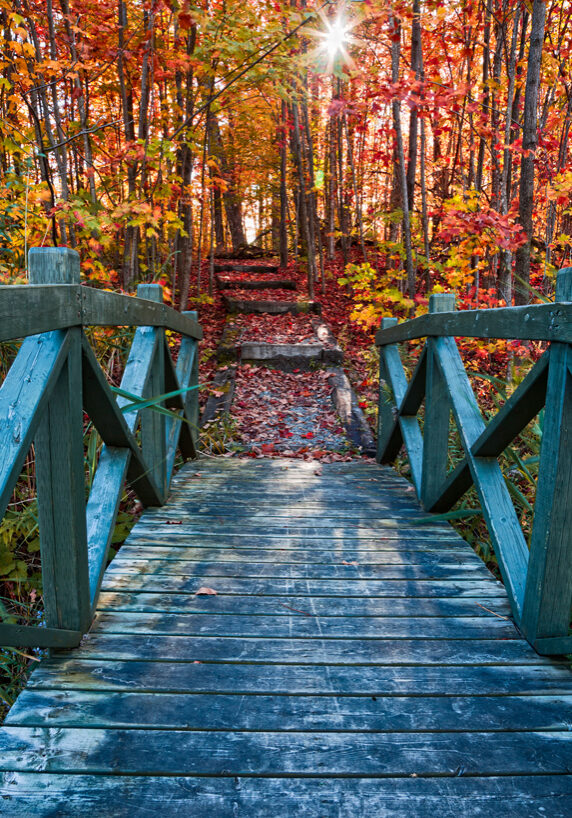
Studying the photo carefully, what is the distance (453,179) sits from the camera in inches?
488

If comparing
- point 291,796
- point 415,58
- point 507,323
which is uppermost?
point 415,58

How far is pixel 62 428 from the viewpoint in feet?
6.37

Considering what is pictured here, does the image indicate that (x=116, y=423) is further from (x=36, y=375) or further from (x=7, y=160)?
(x=7, y=160)

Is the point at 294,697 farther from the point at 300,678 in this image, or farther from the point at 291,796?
the point at 291,796

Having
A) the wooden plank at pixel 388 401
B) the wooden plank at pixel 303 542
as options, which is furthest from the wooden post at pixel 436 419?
the wooden plank at pixel 388 401

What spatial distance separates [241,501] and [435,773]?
2331 millimetres

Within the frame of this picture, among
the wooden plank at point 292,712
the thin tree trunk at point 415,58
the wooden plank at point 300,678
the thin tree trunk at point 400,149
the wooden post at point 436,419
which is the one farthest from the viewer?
the thin tree trunk at point 400,149

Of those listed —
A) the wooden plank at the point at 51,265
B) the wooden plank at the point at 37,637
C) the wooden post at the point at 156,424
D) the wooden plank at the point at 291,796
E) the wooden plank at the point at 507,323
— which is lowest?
the wooden plank at the point at 291,796

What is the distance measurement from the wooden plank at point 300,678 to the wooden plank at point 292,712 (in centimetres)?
3

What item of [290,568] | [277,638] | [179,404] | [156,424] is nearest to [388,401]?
[179,404]

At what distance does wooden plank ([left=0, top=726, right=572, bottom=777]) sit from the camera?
1495 mm

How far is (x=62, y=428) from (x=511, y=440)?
1878mm

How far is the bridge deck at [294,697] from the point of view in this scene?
56.3 inches

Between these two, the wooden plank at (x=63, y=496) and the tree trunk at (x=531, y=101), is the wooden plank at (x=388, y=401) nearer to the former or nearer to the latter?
the tree trunk at (x=531, y=101)
